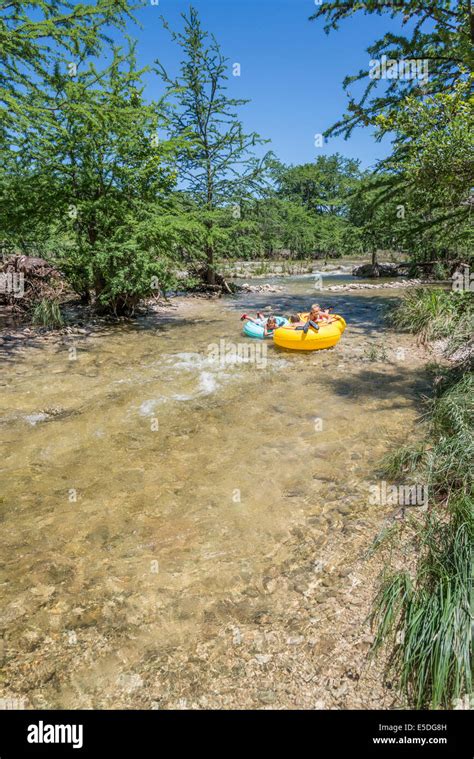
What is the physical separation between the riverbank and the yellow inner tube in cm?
177

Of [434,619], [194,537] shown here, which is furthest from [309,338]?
[434,619]

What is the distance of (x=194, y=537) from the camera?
3.73 meters

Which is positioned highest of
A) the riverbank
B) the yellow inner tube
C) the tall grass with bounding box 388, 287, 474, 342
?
the tall grass with bounding box 388, 287, 474, 342

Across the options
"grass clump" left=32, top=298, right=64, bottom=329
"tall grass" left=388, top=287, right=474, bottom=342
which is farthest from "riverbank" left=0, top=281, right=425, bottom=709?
"grass clump" left=32, top=298, right=64, bottom=329

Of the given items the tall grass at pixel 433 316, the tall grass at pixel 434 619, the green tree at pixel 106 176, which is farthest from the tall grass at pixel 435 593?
the green tree at pixel 106 176

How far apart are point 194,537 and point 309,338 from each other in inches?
259

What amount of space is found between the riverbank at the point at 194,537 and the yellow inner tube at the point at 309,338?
5.82 feet

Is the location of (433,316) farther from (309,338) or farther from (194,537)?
(194,537)

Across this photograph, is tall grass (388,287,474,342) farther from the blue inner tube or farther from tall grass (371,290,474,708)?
tall grass (371,290,474,708)

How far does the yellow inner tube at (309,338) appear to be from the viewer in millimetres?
9508

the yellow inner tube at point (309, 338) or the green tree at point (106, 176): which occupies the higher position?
the green tree at point (106, 176)

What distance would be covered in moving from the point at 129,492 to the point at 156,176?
1022 centimetres

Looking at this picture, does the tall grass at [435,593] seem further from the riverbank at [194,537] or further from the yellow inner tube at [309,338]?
the yellow inner tube at [309,338]

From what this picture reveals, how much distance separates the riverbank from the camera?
8.18ft
